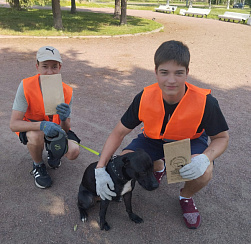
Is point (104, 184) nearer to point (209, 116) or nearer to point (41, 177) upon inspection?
point (41, 177)

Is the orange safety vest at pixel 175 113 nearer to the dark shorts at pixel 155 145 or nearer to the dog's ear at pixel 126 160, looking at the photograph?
the dark shorts at pixel 155 145

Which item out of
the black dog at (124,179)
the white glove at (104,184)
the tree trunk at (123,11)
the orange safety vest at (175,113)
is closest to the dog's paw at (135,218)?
the black dog at (124,179)

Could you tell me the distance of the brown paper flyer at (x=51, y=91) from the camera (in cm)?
300

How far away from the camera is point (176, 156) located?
2533 millimetres

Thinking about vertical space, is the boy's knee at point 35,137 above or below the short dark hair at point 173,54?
below

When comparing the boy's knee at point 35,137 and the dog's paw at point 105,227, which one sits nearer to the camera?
the dog's paw at point 105,227

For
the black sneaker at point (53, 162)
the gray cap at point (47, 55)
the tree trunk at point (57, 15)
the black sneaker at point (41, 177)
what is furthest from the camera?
the tree trunk at point (57, 15)

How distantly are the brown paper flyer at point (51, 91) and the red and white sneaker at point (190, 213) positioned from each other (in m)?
1.88

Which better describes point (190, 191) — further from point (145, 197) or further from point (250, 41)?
point (250, 41)

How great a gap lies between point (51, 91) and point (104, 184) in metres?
1.22

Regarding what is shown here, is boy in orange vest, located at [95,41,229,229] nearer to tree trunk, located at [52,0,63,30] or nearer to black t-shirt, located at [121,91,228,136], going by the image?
black t-shirt, located at [121,91,228,136]

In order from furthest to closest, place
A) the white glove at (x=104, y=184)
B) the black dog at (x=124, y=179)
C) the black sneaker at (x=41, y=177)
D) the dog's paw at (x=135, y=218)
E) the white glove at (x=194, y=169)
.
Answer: the black sneaker at (x=41, y=177)
the dog's paw at (x=135, y=218)
the white glove at (x=104, y=184)
the white glove at (x=194, y=169)
the black dog at (x=124, y=179)

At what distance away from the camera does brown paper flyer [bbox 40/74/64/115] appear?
9.85ft

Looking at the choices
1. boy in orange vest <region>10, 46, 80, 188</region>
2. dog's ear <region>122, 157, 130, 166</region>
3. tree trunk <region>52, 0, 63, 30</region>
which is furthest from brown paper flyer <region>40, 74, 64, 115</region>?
tree trunk <region>52, 0, 63, 30</region>
